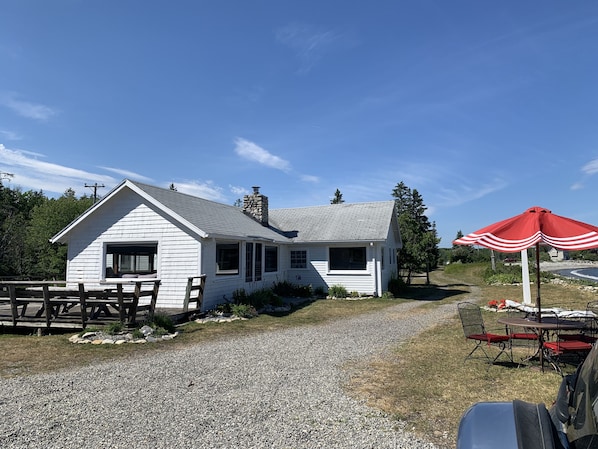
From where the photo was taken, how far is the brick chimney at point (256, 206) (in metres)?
21.0

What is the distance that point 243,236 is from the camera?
15430 millimetres

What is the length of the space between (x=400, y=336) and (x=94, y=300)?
7.91 metres

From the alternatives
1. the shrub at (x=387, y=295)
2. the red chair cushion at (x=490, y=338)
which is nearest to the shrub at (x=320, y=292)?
the shrub at (x=387, y=295)

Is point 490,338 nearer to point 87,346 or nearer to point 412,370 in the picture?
point 412,370

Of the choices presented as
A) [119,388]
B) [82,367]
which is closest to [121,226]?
[82,367]

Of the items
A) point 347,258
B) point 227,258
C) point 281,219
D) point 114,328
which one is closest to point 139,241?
point 227,258

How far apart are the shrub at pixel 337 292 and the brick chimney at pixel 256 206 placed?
16.4 ft

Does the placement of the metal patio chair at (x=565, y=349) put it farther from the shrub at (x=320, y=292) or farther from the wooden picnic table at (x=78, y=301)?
the shrub at (x=320, y=292)

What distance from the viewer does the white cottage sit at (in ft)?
45.1

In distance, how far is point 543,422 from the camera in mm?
1838

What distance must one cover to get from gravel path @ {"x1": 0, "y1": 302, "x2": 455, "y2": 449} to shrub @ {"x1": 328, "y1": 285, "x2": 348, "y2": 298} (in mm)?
10996

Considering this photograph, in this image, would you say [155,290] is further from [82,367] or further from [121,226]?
[121,226]

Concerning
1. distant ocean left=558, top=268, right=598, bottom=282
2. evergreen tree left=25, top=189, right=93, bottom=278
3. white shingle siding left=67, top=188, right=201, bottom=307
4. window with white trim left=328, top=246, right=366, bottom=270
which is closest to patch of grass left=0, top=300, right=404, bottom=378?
white shingle siding left=67, top=188, right=201, bottom=307

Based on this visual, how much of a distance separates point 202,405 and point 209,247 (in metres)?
9.07
